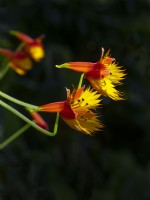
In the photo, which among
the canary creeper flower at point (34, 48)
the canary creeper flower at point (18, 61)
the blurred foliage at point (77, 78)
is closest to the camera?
the canary creeper flower at point (18, 61)

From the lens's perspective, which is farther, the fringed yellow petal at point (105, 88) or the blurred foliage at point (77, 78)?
the blurred foliage at point (77, 78)

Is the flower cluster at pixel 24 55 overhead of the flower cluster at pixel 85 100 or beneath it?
overhead

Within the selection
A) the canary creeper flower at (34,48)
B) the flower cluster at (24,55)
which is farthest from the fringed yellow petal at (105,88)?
the canary creeper flower at (34,48)

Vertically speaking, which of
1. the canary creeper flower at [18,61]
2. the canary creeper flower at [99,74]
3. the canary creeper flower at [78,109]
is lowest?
the canary creeper flower at [78,109]

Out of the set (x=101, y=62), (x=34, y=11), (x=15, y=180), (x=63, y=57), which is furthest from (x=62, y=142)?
(x=101, y=62)

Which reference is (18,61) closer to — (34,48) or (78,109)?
(34,48)

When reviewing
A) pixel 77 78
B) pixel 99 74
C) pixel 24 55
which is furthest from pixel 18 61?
pixel 77 78

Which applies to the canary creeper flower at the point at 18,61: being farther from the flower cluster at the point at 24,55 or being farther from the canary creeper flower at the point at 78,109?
the canary creeper flower at the point at 78,109

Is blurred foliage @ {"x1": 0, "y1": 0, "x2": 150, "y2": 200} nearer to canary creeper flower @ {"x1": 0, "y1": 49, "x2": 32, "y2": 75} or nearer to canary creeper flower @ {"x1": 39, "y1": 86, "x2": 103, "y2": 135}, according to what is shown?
canary creeper flower @ {"x1": 0, "y1": 49, "x2": 32, "y2": 75}
